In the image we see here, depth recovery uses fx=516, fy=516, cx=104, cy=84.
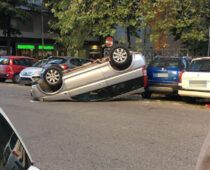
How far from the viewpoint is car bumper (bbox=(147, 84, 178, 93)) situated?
1702cm

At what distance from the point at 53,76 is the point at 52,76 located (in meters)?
0.04

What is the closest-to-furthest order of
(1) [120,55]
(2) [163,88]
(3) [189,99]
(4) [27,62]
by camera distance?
(1) [120,55] → (3) [189,99] → (2) [163,88] → (4) [27,62]

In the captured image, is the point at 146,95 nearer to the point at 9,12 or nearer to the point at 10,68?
the point at 10,68

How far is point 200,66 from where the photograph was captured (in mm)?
15719

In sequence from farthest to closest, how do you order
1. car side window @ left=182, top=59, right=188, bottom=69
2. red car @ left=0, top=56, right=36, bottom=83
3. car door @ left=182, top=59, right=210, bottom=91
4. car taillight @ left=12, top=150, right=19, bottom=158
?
red car @ left=0, top=56, right=36, bottom=83 < car side window @ left=182, top=59, right=188, bottom=69 < car door @ left=182, top=59, right=210, bottom=91 < car taillight @ left=12, top=150, right=19, bottom=158

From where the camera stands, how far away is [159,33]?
2481cm

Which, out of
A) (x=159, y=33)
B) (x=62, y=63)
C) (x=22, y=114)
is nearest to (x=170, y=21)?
(x=159, y=33)

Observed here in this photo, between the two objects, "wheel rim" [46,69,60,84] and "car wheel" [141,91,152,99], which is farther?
"car wheel" [141,91,152,99]

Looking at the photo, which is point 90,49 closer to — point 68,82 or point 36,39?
point 36,39

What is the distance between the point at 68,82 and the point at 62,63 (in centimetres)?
705

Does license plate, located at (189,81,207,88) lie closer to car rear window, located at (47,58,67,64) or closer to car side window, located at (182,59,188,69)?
car side window, located at (182,59,188,69)

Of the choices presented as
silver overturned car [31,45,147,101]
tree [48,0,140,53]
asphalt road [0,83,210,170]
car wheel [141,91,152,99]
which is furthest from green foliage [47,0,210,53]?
asphalt road [0,83,210,170]

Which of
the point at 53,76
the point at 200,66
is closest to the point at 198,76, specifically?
the point at 200,66

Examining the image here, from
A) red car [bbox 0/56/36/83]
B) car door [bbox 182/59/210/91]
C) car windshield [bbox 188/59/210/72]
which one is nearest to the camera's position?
car door [bbox 182/59/210/91]
